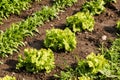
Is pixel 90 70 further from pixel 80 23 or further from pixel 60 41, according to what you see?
pixel 80 23

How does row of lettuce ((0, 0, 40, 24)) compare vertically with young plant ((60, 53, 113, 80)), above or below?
above

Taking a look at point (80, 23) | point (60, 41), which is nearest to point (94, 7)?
point (80, 23)

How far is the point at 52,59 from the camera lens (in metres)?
5.96

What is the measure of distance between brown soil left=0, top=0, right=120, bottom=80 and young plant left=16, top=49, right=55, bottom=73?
0.10m

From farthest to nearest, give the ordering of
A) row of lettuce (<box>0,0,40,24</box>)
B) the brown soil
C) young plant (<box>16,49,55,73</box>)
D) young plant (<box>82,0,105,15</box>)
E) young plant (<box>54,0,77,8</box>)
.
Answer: young plant (<box>54,0,77,8</box>) → young plant (<box>82,0,105,15</box>) → row of lettuce (<box>0,0,40,24</box>) → the brown soil → young plant (<box>16,49,55,73</box>)

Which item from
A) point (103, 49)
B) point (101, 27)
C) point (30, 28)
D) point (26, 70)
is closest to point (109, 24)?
point (101, 27)

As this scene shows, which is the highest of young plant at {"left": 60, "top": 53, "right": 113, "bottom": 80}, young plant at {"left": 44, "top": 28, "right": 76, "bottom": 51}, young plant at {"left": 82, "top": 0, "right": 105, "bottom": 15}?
young plant at {"left": 82, "top": 0, "right": 105, "bottom": 15}

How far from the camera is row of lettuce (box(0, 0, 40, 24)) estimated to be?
24.4 ft

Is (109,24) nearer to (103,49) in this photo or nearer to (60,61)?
(103,49)

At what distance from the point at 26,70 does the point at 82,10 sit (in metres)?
2.67

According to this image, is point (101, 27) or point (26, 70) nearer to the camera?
point (26, 70)

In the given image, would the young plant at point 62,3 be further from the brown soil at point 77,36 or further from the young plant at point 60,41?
the young plant at point 60,41

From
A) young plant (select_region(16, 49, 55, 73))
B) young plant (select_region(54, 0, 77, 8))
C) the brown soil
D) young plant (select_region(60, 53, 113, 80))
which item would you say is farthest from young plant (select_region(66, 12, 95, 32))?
young plant (select_region(16, 49, 55, 73))

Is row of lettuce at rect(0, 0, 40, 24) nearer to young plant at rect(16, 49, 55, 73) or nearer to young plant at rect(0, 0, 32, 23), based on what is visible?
young plant at rect(0, 0, 32, 23)
